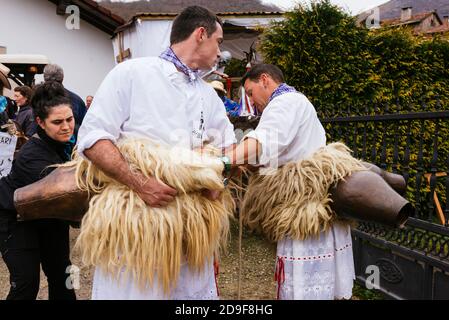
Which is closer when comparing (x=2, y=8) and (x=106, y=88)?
(x=106, y=88)

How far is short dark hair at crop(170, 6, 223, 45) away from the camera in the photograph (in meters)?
1.79

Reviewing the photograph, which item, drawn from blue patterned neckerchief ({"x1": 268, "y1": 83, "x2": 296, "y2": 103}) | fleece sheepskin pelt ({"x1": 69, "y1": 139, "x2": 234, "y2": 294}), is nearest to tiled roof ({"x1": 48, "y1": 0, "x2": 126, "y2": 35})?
blue patterned neckerchief ({"x1": 268, "y1": 83, "x2": 296, "y2": 103})

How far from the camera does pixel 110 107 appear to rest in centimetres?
166

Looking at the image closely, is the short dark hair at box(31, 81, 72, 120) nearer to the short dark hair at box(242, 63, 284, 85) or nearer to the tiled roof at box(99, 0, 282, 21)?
the short dark hair at box(242, 63, 284, 85)

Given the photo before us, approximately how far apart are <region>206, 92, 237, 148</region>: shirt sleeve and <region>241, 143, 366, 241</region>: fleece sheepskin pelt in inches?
13.4

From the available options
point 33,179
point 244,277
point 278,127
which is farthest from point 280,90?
point 244,277

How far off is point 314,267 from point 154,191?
104cm

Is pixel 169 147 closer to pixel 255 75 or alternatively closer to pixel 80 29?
pixel 255 75

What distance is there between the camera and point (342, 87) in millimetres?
5277

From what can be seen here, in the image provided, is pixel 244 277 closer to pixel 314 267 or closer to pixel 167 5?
pixel 314 267

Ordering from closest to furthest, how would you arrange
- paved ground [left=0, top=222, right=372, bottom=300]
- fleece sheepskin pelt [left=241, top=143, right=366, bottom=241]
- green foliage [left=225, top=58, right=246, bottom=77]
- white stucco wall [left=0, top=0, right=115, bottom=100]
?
fleece sheepskin pelt [left=241, top=143, right=366, bottom=241] → paved ground [left=0, top=222, right=372, bottom=300] → green foliage [left=225, top=58, right=246, bottom=77] → white stucco wall [left=0, top=0, right=115, bottom=100]

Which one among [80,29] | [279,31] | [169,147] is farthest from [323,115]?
[80,29]

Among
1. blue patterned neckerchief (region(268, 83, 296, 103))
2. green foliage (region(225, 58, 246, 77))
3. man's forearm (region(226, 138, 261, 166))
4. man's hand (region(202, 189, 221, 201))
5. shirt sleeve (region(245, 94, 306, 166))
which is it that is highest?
green foliage (region(225, 58, 246, 77))

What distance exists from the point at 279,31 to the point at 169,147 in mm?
4028
